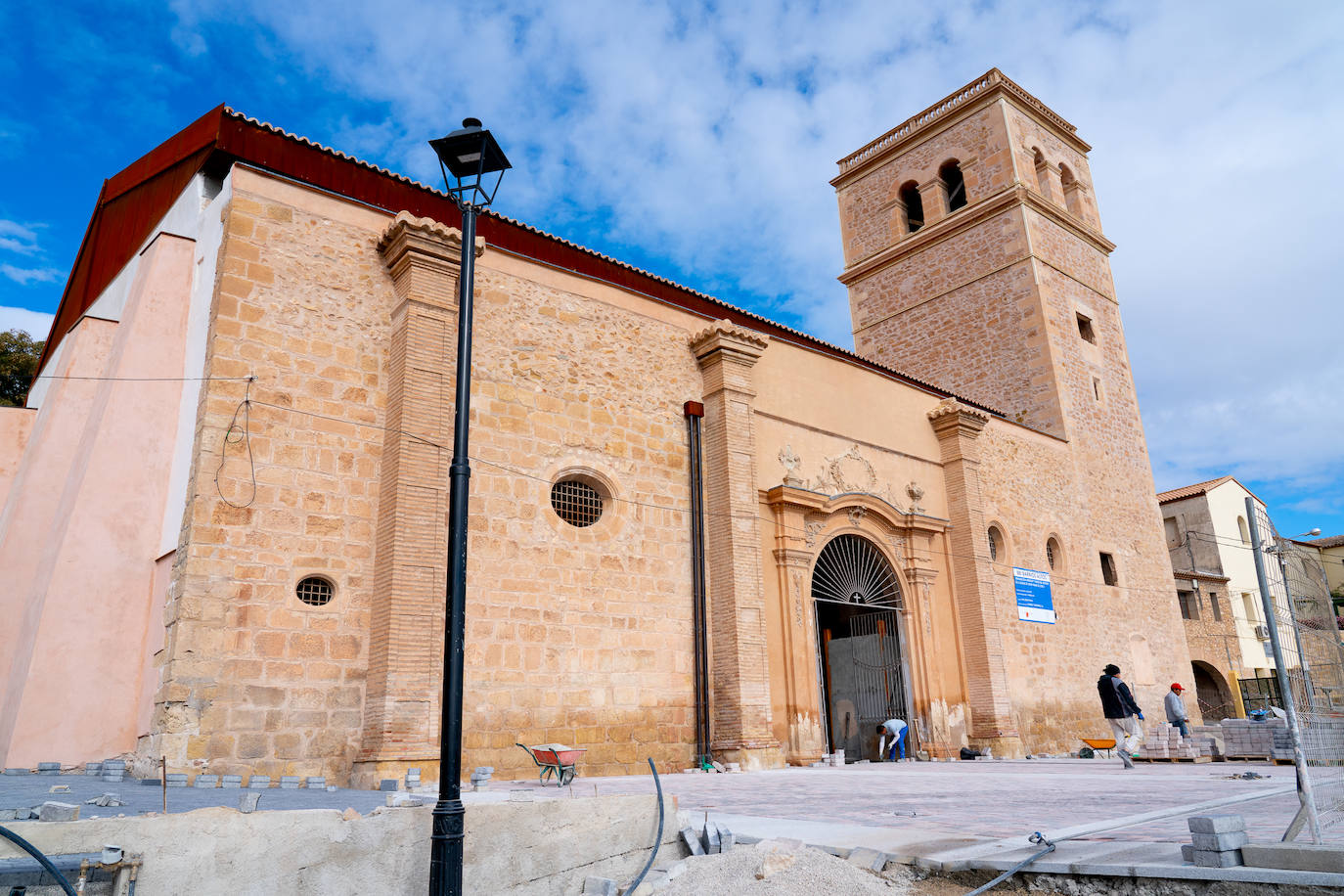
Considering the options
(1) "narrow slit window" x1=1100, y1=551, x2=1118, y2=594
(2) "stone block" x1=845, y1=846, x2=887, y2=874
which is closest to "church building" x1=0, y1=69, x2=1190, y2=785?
(1) "narrow slit window" x1=1100, y1=551, x2=1118, y2=594

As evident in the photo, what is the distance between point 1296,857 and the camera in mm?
3488

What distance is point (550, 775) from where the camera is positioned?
9250 mm

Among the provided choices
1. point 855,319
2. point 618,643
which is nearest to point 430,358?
point 618,643

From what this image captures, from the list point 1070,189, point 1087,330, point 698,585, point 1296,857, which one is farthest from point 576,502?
point 1070,189

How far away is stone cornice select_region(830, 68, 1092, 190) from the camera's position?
22547 mm

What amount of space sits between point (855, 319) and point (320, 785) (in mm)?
20061

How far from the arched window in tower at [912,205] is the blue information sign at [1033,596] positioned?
11.0 meters

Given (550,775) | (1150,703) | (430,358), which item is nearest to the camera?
(550,775)

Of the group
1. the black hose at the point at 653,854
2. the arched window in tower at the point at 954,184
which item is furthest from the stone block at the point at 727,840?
the arched window in tower at the point at 954,184

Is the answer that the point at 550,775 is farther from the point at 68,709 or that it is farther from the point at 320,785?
the point at 68,709

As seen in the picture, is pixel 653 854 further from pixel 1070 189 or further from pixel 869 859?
pixel 1070 189

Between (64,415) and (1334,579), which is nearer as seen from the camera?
(64,415)

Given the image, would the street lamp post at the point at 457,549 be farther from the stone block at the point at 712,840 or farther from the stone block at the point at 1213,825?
the stone block at the point at 1213,825

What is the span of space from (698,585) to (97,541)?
709 cm
